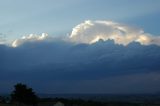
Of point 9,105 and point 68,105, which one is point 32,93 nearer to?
point 9,105

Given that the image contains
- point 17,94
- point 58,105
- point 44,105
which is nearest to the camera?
point 58,105

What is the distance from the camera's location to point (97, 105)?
199500 mm

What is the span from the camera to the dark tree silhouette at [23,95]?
136000mm

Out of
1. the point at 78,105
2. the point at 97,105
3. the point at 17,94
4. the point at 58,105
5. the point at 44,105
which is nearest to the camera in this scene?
the point at 58,105

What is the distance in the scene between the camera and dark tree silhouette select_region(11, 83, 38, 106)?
136m

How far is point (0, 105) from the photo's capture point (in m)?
137

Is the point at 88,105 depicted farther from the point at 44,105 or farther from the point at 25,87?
the point at 25,87

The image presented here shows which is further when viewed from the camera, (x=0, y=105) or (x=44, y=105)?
(x=44, y=105)

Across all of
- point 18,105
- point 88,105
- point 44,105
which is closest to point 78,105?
point 88,105

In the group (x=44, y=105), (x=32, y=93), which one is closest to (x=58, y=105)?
(x=32, y=93)

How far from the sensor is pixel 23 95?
136625 mm

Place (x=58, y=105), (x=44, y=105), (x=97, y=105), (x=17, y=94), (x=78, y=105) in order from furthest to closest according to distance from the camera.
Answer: (x=97, y=105)
(x=78, y=105)
(x=44, y=105)
(x=17, y=94)
(x=58, y=105)

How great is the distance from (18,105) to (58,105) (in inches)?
659

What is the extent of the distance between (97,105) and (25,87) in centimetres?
6630
